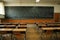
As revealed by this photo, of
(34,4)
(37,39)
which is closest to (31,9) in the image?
(34,4)

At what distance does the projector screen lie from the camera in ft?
46.5

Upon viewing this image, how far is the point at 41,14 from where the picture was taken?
562 inches

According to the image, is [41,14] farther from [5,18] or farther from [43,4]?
[5,18]

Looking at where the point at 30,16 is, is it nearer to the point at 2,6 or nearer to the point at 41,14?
the point at 41,14

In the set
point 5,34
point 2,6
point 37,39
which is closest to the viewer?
point 5,34

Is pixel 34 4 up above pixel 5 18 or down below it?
above

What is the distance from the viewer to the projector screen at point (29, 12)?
14188 millimetres

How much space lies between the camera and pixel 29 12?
14195 millimetres

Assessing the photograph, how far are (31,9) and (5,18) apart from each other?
3225mm

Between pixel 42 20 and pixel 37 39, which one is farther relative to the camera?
pixel 42 20

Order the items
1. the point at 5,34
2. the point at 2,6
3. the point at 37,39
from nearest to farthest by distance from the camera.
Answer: the point at 5,34 → the point at 37,39 → the point at 2,6

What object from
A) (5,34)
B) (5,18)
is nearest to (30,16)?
(5,18)

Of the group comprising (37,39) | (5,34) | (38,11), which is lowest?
(37,39)

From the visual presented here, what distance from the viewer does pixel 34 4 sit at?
14258mm
